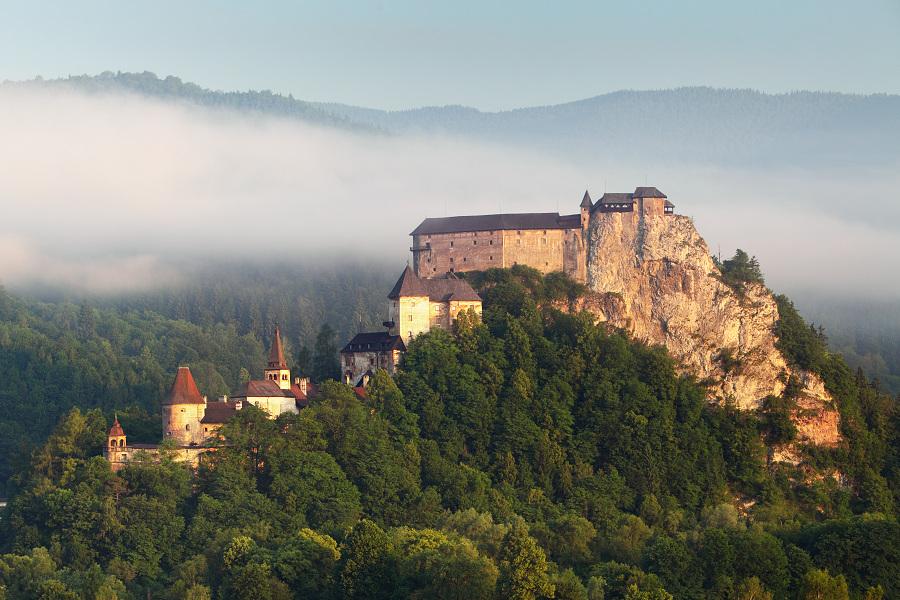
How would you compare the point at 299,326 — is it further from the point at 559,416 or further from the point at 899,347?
the point at 559,416

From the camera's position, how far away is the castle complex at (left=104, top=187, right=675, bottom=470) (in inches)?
3723

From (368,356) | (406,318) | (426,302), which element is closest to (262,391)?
(368,356)

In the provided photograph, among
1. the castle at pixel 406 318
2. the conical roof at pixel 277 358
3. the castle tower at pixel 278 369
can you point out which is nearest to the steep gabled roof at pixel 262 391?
the castle tower at pixel 278 369

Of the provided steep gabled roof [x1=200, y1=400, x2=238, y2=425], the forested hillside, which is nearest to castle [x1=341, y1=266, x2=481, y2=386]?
the forested hillside

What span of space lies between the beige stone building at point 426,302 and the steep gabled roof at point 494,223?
18.6ft

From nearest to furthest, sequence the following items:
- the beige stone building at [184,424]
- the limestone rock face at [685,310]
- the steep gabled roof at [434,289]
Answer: the beige stone building at [184,424], the steep gabled roof at [434,289], the limestone rock face at [685,310]

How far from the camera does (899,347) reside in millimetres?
174375

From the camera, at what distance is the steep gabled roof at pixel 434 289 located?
105062mm

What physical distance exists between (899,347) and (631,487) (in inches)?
3100

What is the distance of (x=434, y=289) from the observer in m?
107

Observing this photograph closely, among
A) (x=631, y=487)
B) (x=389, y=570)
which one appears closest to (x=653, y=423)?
(x=631, y=487)

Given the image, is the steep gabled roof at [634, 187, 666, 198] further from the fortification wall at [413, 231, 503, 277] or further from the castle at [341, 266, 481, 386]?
the castle at [341, 266, 481, 386]

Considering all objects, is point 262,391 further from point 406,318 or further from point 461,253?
point 461,253

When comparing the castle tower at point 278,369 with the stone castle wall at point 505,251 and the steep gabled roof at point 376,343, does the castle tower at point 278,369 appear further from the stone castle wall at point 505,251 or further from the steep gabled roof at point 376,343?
the stone castle wall at point 505,251
